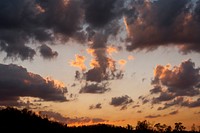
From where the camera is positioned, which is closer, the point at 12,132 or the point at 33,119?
the point at 12,132

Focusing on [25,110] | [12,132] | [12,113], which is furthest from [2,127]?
[25,110]

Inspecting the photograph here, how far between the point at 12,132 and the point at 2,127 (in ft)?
13.3

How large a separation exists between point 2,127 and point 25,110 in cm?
2999

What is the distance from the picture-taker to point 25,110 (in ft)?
619

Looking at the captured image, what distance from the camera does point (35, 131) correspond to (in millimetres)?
179750

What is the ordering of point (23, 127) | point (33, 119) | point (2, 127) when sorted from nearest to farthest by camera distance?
point (2, 127) < point (23, 127) < point (33, 119)

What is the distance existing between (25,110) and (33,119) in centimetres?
699

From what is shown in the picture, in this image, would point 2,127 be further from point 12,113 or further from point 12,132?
point 12,113

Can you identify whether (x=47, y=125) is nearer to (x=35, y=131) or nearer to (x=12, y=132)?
(x=35, y=131)

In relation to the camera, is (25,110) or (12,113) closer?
(12,113)

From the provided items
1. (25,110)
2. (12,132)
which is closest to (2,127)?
(12,132)

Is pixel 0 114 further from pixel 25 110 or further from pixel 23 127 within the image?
pixel 25 110

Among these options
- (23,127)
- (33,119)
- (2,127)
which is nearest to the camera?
(2,127)

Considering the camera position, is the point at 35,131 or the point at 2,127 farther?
the point at 35,131
